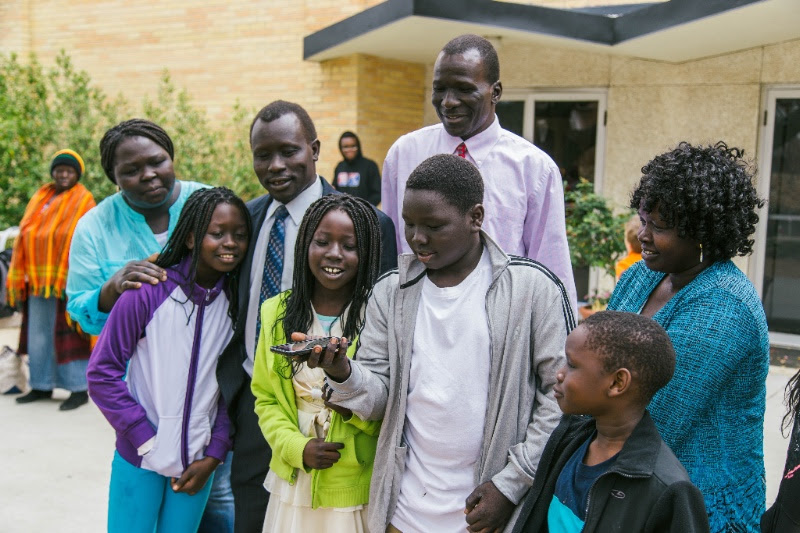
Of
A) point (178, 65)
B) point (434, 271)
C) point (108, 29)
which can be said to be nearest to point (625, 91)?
point (178, 65)

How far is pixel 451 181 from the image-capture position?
2318 mm

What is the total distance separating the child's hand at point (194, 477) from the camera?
2.95 m

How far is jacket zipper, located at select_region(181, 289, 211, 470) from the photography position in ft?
9.70

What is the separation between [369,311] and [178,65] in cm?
1030

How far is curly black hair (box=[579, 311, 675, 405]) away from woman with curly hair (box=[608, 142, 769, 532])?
0.12 metres

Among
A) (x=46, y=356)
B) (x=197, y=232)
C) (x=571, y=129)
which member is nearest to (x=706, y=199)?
(x=197, y=232)

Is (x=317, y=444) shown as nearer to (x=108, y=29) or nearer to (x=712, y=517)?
(x=712, y=517)

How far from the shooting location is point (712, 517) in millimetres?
2072

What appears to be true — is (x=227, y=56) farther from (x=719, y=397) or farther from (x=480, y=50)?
(x=719, y=397)

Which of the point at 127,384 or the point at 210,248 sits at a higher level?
the point at 210,248

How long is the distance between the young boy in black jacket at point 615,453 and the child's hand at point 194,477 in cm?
136

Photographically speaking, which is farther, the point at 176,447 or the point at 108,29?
the point at 108,29

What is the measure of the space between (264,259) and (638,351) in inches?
62.3

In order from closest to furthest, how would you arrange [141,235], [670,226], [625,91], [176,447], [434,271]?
[670,226], [434,271], [176,447], [141,235], [625,91]
